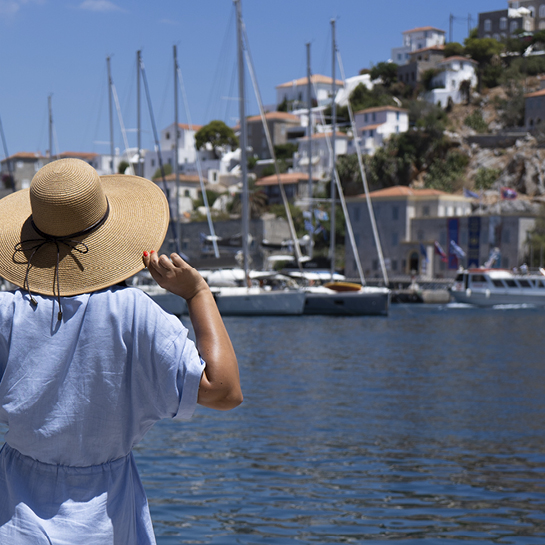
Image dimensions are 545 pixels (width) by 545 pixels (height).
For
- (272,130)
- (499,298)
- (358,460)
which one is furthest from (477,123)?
(358,460)

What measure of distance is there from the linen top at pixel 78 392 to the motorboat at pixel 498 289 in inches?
1977

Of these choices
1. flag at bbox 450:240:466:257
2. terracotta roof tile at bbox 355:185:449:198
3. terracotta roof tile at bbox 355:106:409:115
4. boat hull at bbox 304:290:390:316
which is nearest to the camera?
boat hull at bbox 304:290:390:316

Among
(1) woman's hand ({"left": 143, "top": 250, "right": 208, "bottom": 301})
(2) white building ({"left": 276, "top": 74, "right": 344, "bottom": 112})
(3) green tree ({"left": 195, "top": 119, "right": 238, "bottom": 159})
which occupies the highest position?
(2) white building ({"left": 276, "top": 74, "right": 344, "bottom": 112})

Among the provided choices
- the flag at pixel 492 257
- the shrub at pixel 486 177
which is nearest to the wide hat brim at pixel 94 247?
the flag at pixel 492 257

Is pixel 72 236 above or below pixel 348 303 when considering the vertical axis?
above

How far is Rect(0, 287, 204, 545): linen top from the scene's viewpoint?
1.97 meters

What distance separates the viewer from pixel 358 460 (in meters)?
8.55

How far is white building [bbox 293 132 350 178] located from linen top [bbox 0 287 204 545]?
8076cm

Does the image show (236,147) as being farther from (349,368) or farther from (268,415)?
(268,415)

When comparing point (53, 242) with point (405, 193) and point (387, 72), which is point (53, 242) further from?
point (387, 72)

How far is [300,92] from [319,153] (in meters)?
27.3

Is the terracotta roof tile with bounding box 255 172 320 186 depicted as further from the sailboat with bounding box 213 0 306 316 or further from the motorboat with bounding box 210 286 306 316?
the motorboat with bounding box 210 286 306 316

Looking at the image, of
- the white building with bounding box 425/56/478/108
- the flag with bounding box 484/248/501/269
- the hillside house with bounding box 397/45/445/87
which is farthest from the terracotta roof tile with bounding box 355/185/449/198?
the hillside house with bounding box 397/45/445/87

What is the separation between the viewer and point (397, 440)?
32.2 feet
